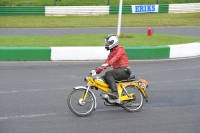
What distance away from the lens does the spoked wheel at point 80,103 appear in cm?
922

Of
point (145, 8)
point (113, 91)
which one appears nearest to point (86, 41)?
point (113, 91)

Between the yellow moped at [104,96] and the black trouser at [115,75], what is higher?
the black trouser at [115,75]

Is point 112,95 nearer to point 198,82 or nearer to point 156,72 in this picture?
point 198,82

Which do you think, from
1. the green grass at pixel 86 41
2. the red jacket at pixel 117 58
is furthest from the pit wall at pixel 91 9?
the red jacket at pixel 117 58

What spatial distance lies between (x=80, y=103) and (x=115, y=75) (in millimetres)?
917

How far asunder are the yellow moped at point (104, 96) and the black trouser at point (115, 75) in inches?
3.4

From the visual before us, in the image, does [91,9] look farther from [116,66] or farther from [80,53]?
[116,66]

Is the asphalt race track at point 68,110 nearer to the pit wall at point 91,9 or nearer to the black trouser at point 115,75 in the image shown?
the black trouser at point 115,75

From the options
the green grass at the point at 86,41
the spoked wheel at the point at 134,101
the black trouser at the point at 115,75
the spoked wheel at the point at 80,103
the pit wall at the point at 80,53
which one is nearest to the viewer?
the spoked wheel at the point at 80,103

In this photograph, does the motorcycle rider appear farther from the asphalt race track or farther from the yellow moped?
the asphalt race track

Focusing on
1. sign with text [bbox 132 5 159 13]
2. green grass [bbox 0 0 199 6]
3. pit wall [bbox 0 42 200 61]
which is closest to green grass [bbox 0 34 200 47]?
pit wall [bbox 0 42 200 61]

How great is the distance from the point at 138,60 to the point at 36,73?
4130 millimetres

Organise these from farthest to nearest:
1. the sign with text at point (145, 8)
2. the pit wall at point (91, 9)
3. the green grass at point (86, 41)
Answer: the sign with text at point (145, 8), the pit wall at point (91, 9), the green grass at point (86, 41)

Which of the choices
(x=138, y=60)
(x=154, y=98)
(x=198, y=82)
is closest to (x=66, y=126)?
(x=154, y=98)
